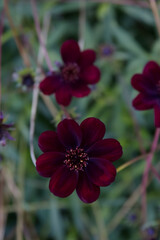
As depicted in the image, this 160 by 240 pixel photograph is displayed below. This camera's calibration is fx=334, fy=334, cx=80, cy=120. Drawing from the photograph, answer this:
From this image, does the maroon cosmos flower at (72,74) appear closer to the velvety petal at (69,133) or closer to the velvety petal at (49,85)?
the velvety petal at (49,85)

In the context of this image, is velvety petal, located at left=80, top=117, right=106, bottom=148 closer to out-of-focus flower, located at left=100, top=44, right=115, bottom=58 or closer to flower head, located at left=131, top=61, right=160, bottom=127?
flower head, located at left=131, top=61, right=160, bottom=127

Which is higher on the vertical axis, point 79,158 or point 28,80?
point 28,80

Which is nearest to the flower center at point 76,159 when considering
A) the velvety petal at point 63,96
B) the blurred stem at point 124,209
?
the velvety petal at point 63,96

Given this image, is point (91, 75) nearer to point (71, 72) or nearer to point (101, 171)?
point (71, 72)

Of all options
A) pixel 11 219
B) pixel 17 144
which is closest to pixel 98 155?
pixel 17 144

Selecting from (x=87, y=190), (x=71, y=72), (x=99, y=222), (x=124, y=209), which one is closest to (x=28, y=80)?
(x=71, y=72)

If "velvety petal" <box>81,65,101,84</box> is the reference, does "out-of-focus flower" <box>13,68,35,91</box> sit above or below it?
above

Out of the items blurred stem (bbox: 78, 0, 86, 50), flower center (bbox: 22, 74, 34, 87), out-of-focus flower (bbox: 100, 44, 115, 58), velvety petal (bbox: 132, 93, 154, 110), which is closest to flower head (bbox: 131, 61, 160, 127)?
velvety petal (bbox: 132, 93, 154, 110)
